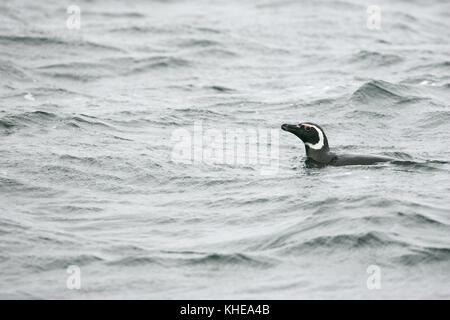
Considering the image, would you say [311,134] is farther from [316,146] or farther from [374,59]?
[374,59]

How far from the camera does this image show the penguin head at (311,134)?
16375 millimetres

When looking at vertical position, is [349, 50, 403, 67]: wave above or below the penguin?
above

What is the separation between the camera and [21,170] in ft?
50.9

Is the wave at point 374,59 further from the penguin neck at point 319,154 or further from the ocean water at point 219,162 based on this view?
the penguin neck at point 319,154

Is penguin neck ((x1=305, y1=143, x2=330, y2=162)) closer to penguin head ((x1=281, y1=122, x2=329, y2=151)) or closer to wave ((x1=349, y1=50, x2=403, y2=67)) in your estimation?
penguin head ((x1=281, y1=122, x2=329, y2=151))

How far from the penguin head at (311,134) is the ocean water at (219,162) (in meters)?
0.50

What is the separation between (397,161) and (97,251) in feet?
19.9

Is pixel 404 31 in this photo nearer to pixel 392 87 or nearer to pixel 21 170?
pixel 392 87

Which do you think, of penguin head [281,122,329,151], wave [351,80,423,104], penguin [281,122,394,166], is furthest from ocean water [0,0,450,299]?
penguin head [281,122,329,151]

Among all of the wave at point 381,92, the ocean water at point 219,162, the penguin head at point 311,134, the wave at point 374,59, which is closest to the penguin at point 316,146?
the penguin head at point 311,134

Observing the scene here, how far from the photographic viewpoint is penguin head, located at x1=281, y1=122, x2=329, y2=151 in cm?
1638

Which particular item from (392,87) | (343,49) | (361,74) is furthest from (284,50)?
(392,87)

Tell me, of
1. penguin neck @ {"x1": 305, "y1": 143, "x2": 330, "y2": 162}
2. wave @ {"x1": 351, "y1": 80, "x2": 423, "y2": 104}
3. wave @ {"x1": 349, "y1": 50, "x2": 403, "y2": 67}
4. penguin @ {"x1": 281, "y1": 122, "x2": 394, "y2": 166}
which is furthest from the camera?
wave @ {"x1": 349, "y1": 50, "x2": 403, "y2": 67}

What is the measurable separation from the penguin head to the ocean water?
0.50m
